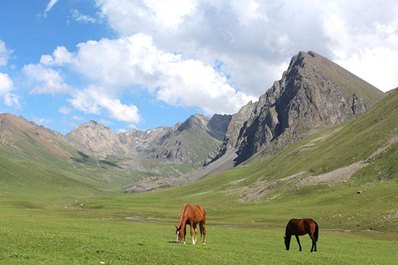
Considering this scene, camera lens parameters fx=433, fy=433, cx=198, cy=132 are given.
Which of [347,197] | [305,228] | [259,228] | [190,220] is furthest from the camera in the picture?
[347,197]

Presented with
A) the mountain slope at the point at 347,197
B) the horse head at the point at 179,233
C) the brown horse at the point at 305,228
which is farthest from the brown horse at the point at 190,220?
the mountain slope at the point at 347,197

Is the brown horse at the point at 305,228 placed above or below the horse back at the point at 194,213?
below

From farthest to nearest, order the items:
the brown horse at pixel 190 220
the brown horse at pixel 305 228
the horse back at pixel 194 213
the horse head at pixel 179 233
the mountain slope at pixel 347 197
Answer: the mountain slope at pixel 347 197, the brown horse at pixel 305 228, the horse back at pixel 194 213, the horse head at pixel 179 233, the brown horse at pixel 190 220

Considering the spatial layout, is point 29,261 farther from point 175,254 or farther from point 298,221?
point 298,221

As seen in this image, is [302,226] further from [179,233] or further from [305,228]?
[179,233]

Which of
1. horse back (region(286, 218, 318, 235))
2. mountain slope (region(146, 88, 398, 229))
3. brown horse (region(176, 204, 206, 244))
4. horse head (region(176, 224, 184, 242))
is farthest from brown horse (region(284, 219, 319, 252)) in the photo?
mountain slope (region(146, 88, 398, 229))

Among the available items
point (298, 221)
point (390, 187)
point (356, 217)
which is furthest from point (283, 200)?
point (298, 221)

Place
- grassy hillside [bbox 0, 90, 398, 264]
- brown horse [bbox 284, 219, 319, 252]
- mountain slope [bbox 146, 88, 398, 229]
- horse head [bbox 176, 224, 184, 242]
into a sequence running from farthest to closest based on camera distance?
mountain slope [bbox 146, 88, 398, 229], brown horse [bbox 284, 219, 319, 252], horse head [bbox 176, 224, 184, 242], grassy hillside [bbox 0, 90, 398, 264]

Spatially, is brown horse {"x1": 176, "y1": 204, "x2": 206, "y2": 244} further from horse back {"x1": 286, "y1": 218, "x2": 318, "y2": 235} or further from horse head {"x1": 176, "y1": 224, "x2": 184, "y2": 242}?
horse back {"x1": 286, "y1": 218, "x2": 318, "y2": 235}

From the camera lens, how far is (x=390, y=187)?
132 m

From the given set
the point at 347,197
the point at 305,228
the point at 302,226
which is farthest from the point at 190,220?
the point at 347,197

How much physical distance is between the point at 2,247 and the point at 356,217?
301ft

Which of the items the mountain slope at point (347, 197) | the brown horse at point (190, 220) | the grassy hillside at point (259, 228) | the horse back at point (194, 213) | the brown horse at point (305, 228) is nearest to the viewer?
the grassy hillside at point (259, 228)

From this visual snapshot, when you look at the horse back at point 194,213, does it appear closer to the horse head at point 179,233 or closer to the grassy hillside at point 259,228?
the horse head at point 179,233
